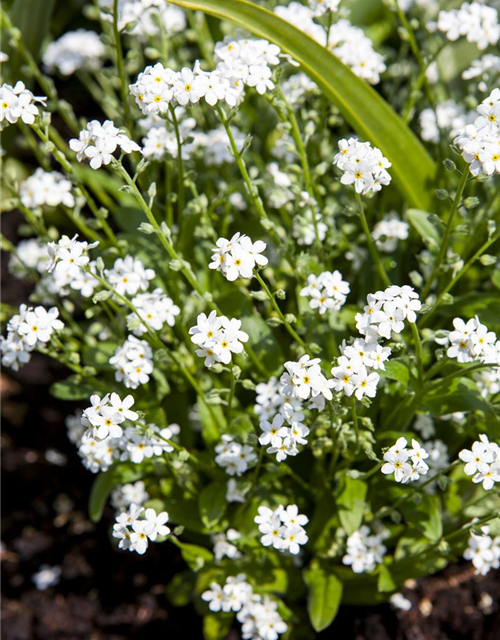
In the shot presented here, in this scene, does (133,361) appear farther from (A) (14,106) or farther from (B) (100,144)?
(A) (14,106)

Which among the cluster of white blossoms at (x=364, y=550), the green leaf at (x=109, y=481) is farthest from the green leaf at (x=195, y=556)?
the cluster of white blossoms at (x=364, y=550)

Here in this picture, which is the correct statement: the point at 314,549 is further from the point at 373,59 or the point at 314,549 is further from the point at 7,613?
the point at 373,59

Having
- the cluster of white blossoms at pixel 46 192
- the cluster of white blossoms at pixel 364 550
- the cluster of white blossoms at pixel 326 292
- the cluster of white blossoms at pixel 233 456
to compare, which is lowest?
the cluster of white blossoms at pixel 364 550

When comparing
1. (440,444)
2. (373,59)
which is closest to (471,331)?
(440,444)

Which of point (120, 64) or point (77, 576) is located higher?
point (120, 64)

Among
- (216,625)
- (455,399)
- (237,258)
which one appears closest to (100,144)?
(237,258)

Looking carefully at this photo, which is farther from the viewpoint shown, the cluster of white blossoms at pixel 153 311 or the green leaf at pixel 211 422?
the green leaf at pixel 211 422

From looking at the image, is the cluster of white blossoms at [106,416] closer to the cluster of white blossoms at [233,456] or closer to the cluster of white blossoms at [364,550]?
the cluster of white blossoms at [233,456]
